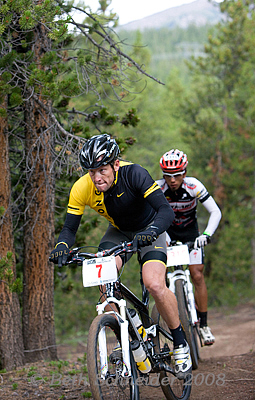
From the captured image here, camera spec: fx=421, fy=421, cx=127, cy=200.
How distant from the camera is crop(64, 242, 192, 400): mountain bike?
2863 mm

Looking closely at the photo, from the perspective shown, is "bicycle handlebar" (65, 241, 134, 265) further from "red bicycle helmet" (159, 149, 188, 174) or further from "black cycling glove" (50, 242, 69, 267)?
"red bicycle helmet" (159, 149, 188, 174)

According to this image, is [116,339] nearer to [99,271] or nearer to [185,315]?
[99,271]

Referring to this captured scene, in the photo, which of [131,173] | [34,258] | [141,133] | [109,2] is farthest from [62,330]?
[131,173]

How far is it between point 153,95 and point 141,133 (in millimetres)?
8839

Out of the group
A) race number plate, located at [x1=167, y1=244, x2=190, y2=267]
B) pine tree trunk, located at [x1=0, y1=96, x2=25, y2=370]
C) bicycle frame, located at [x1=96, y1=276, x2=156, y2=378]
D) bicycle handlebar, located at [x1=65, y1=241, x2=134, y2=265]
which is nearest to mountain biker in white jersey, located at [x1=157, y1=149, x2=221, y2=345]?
race number plate, located at [x1=167, y1=244, x2=190, y2=267]

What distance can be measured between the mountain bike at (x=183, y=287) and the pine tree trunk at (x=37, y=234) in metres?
1.70

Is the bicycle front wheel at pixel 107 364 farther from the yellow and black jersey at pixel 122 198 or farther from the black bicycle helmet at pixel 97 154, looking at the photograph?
the black bicycle helmet at pixel 97 154

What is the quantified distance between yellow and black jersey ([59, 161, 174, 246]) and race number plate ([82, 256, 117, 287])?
45 centimetres

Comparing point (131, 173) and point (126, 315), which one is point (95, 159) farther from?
point (126, 315)

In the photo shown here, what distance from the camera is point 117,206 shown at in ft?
12.0

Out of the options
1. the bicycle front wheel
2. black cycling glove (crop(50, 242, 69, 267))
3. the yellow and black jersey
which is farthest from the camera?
the yellow and black jersey

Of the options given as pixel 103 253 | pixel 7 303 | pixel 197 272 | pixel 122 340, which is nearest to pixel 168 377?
pixel 122 340

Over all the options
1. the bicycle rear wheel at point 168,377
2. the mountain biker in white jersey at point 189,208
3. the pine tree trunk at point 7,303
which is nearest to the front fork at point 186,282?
the mountain biker in white jersey at point 189,208

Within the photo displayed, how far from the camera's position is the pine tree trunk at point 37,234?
563 cm
